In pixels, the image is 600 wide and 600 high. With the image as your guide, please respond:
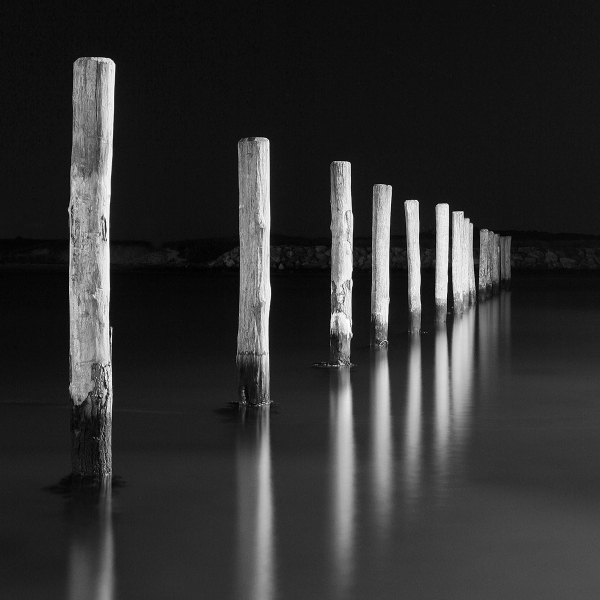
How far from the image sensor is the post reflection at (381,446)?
503 centimetres

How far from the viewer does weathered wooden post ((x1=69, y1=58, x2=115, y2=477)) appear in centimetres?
508

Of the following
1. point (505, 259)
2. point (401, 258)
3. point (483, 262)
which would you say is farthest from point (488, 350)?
point (401, 258)

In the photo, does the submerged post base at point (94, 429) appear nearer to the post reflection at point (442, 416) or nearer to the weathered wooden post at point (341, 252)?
the post reflection at point (442, 416)

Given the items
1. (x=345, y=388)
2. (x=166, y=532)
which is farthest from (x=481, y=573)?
(x=345, y=388)

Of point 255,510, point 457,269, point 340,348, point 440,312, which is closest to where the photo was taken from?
point 255,510

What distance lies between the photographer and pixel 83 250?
5121 mm

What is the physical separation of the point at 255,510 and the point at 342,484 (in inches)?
25.1

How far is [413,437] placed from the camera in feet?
22.7

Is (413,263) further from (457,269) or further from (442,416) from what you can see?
(442,416)

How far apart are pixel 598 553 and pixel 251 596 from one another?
140 cm

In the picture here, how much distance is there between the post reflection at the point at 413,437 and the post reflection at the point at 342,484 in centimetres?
29

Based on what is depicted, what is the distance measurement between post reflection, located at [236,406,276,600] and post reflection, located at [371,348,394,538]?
511 millimetres

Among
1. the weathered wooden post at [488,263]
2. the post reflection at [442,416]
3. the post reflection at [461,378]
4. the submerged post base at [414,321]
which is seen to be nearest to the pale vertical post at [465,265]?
the post reflection at [461,378]

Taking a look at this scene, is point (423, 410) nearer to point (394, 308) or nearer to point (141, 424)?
point (141, 424)
